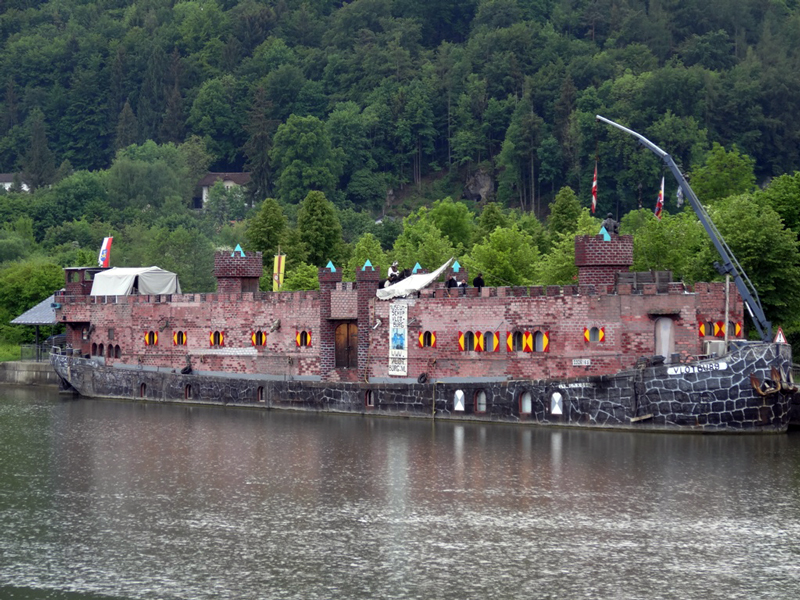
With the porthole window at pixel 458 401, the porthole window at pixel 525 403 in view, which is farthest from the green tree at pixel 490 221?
the porthole window at pixel 525 403

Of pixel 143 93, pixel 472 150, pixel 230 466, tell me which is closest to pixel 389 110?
pixel 472 150

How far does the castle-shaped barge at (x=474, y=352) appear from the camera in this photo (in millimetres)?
48000

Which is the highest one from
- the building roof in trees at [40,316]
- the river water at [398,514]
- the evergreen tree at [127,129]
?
the evergreen tree at [127,129]

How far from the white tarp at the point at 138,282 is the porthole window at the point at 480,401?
977 inches

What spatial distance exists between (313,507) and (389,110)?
423 feet

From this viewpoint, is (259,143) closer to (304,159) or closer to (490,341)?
(304,159)

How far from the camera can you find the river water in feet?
96.0

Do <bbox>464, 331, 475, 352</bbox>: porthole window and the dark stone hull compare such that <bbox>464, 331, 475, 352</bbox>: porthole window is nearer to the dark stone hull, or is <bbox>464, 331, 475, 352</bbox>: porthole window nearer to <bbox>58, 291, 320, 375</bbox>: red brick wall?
the dark stone hull

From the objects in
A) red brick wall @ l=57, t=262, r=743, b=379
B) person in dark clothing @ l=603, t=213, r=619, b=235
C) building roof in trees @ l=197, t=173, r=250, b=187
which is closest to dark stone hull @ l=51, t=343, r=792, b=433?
red brick wall @ l=57, t=262, r=743, b=379

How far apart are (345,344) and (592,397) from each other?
49.2 ft

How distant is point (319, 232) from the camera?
96.4 m

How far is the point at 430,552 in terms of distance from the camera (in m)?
31.8

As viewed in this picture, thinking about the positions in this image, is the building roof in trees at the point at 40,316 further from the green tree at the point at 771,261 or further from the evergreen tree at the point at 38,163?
the evergreen tree at the point at 38,163

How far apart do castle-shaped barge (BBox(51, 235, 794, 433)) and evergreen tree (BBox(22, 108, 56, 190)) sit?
10655cm
